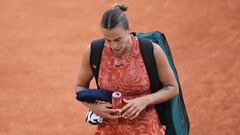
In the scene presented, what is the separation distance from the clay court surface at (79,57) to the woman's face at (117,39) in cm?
239

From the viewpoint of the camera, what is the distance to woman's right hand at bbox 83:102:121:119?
266cm

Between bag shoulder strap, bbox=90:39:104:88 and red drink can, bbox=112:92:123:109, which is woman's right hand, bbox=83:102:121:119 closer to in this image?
red drink can, bbox=112:92:123:109

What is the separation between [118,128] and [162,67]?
430 millimetres

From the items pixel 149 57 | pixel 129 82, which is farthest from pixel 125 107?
pixel 149 57

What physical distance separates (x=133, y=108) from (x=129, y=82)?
0.16 m

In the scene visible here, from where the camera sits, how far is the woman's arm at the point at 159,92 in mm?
2629

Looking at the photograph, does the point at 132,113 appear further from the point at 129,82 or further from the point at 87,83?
the point at 87,83

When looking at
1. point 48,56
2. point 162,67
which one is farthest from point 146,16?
point 162,67

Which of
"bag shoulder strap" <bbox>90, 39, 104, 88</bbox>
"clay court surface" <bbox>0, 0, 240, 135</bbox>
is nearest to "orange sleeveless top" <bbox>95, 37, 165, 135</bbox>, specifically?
"bag shoulder strap" <bbox>90, 39, 104, 88</bbox>

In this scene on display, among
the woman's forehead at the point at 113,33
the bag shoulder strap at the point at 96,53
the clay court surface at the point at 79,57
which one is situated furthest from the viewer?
the clay court surface at the point at 79,57

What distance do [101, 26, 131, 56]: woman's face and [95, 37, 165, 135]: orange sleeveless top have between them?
5cm

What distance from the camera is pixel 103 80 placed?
107 inches

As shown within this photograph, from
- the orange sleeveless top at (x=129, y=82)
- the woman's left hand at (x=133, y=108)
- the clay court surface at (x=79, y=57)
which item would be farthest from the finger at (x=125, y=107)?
the clay court surface at (x=79, y=57)

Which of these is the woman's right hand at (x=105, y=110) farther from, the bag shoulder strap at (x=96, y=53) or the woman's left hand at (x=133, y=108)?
the bag shoulder strap at (x=96, y=53)
